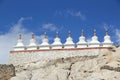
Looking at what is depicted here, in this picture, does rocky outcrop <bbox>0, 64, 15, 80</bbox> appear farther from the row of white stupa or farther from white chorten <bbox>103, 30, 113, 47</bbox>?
white chorten <bbox>103, 30, 113, 47</bbox>

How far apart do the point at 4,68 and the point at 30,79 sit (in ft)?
13.5

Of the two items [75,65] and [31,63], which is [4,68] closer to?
[31,63]

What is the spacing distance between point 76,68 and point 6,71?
716cm

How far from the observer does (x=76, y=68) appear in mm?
33562

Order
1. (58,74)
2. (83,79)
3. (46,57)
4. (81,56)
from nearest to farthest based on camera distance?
1. (83,79)
2. (58,74)
3. (81,56)
4. (46,57)

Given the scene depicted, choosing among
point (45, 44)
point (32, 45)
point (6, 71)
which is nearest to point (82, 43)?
point (45, 44)

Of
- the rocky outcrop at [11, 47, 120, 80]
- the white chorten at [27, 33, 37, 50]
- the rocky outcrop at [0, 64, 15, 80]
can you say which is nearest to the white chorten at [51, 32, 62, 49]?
the white chorten at [27, 33, 37, 50]

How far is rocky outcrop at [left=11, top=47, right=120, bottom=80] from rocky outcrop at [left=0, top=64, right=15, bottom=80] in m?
0.53

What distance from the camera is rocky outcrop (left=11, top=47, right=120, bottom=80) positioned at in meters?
30.6

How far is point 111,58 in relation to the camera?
32.4m

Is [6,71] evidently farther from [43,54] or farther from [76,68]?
[76,68]

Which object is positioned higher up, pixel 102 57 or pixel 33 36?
pixel 33 36

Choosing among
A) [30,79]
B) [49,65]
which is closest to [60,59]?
[49,65]

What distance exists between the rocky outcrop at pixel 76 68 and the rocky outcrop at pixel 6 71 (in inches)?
21.0
